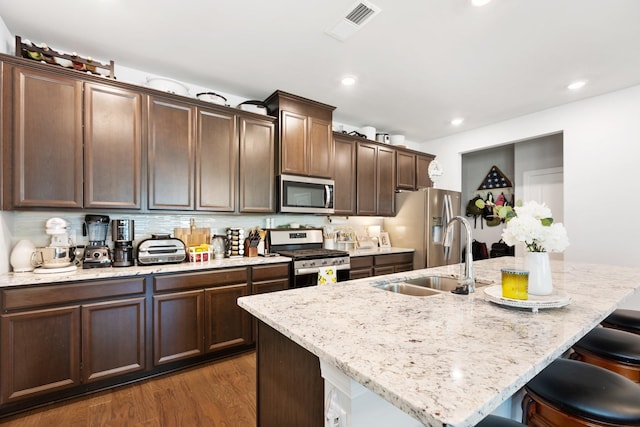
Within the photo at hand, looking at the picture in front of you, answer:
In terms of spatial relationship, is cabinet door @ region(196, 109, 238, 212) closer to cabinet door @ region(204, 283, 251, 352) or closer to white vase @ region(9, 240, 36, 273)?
cabinet door @ region(204, 283, 251, 352)

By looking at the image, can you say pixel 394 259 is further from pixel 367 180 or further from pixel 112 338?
pixel 112 338

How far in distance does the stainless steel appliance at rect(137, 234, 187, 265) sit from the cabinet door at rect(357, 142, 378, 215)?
92.2 inches

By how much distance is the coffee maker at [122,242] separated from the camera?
2340mm

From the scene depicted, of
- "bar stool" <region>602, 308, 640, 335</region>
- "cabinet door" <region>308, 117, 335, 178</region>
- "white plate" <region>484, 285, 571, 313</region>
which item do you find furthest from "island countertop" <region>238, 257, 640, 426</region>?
"cabinet door" <region>308, 117, 335, 178</region>

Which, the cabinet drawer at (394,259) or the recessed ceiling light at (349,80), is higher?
the recessed ceiling light at (349,80)

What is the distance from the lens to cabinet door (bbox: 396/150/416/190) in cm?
447

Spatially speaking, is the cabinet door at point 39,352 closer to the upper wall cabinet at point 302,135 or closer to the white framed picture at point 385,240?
the upper wall cabinet at point 302,135

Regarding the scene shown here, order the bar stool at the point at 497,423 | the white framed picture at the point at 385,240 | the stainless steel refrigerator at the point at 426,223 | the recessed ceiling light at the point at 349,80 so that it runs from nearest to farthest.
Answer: the bar stool at the point at 497,423 → the recessed ceiling light at the point at 349,80 → the stainless steel refrigerator at the point at 426,223 → the white framed picture at the point at 385,240

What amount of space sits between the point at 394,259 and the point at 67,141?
3661 millimetres

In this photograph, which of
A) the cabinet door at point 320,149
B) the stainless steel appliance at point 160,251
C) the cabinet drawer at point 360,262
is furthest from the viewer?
the cabinet drawer at point 360,262

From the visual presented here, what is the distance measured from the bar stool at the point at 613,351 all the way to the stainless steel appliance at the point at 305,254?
1.97 meters

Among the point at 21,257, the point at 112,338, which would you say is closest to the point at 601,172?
the point at 112,338

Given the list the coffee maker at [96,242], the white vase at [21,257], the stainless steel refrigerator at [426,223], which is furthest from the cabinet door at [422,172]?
the white vase at [21,257]

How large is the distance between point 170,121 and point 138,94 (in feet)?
1.01
